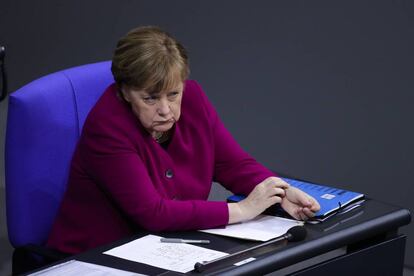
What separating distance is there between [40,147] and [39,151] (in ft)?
0.04

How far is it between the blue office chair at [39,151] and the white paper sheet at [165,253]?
30cm

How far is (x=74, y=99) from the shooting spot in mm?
2377

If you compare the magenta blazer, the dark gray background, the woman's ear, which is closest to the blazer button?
the magenta blazer

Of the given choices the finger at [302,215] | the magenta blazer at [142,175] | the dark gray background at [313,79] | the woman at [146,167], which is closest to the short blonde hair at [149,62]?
the woman at [146,167]

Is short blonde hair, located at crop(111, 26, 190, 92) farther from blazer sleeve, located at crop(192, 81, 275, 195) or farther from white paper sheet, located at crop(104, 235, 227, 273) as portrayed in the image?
white paper sheet, located at crop(104, 235, 227, 273)

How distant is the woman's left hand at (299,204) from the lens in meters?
2.16

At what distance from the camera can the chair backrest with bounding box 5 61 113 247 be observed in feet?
7.37

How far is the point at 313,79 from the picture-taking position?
356cm

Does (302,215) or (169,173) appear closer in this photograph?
(302,215)

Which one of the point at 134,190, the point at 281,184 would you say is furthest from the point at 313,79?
the point at 134,190

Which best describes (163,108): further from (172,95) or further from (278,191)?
(278,191)

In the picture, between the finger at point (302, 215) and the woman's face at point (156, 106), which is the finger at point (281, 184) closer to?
the finger at point (302, 215)

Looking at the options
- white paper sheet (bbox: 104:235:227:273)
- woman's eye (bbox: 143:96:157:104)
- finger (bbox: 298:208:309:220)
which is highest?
woman's eye (bbox: 143:96:157:104)

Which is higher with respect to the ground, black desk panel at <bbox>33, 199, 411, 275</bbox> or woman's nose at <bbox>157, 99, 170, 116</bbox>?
woman's nose at <bbox>157, 99, 170, 116</bbox>
